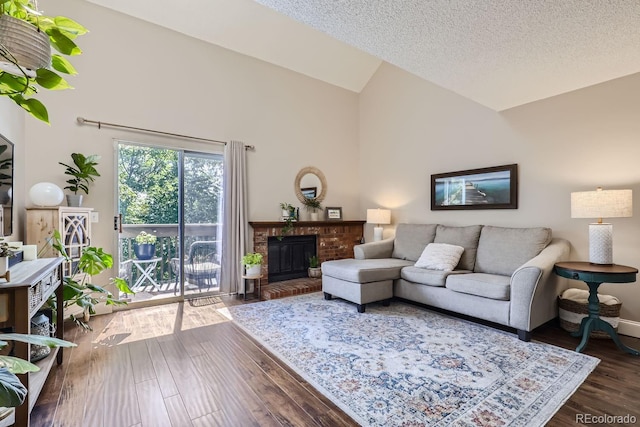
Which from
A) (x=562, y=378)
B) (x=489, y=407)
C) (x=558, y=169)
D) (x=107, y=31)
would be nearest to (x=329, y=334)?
(x=489, y=407)

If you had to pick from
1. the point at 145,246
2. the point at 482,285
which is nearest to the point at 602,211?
the point at 482,285

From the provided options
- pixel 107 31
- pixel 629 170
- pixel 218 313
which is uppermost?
pixel 107 31

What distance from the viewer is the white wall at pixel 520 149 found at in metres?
2.89

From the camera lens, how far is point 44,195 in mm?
2852

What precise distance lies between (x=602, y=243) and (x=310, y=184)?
3.75 meters

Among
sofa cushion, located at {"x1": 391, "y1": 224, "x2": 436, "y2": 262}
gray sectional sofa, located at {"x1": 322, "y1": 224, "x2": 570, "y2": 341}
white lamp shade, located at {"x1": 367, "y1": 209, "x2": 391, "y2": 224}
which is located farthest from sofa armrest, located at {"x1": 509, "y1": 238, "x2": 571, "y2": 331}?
white lamp shade, located at {"x1": 367, "y1": 209, "x2": 391, "y2": 224}

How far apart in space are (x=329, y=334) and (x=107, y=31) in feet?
13.7

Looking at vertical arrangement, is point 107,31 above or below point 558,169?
above

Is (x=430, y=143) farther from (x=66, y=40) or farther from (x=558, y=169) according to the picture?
(x=66, y=40)

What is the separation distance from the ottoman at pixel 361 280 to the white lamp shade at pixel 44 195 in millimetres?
2931

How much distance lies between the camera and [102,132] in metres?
3.51

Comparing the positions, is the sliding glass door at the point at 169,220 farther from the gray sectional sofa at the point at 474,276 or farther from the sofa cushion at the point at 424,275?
the sofa cushion at the point at 424,275

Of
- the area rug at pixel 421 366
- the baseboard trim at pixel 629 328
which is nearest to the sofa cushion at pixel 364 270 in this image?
the area rug at pixel 421 366

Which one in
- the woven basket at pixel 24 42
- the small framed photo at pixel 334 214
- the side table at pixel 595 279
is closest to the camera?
the woven basket at pixel 24 42
